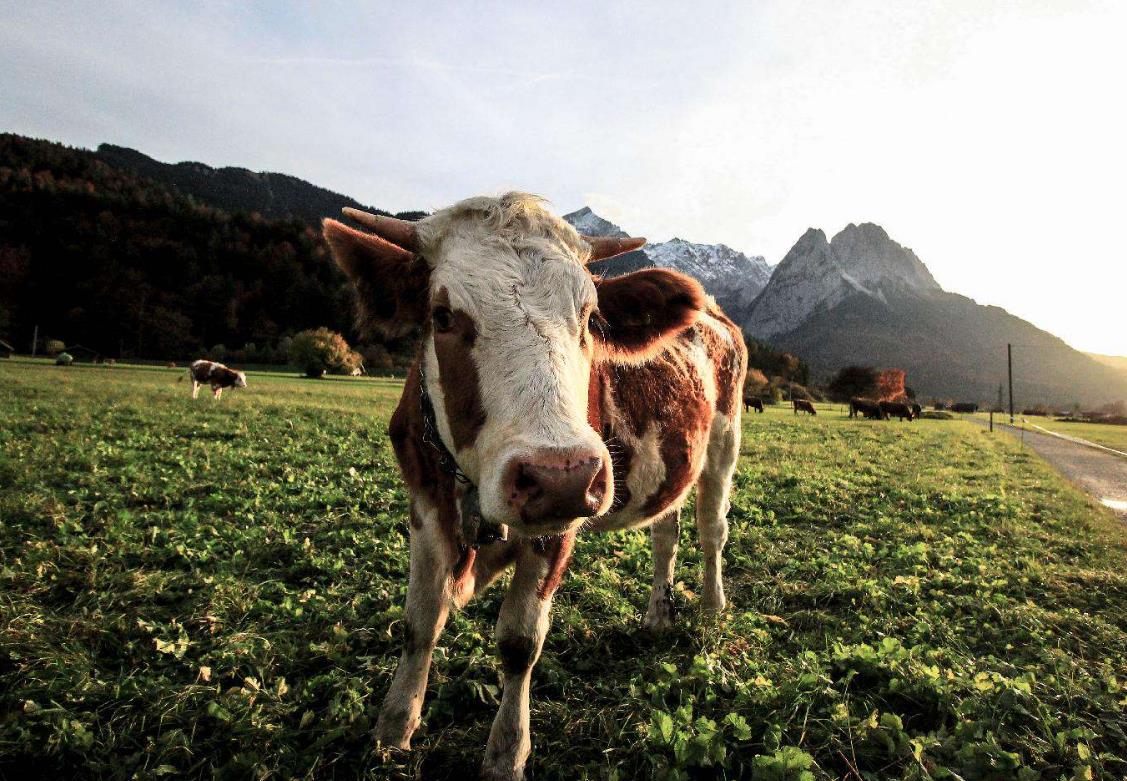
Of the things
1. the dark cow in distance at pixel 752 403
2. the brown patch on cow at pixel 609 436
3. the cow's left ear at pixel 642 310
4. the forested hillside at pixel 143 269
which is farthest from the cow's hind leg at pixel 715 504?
the forested hillside at pixel 143 269

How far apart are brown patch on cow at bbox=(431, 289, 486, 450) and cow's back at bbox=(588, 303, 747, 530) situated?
0.89 m

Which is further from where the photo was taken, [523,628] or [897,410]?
[897,410]

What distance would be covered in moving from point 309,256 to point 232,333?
2531 cm

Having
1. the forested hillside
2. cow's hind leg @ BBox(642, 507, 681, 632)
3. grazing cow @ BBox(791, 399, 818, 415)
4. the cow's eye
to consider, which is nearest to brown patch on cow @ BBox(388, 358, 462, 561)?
the cow's eye

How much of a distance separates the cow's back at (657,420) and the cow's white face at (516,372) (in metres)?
0.81

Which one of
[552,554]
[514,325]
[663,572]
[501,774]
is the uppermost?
[514,325]

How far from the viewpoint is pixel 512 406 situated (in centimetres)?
219

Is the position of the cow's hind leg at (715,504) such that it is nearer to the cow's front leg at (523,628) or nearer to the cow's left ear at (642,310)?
the cow's left ear at (642,310)

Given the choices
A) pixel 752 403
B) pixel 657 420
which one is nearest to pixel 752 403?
pixel 752 403

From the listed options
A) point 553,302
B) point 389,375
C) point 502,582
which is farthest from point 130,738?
point 389,375

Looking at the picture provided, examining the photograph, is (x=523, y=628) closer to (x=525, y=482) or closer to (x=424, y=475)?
(x=424, y=475)

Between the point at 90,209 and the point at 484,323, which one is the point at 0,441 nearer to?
the point at 484,323

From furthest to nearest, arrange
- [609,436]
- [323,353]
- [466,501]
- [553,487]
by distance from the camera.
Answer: [323,353]
[609,436]
[466,501]
[553,487]

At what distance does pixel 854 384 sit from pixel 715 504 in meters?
115
